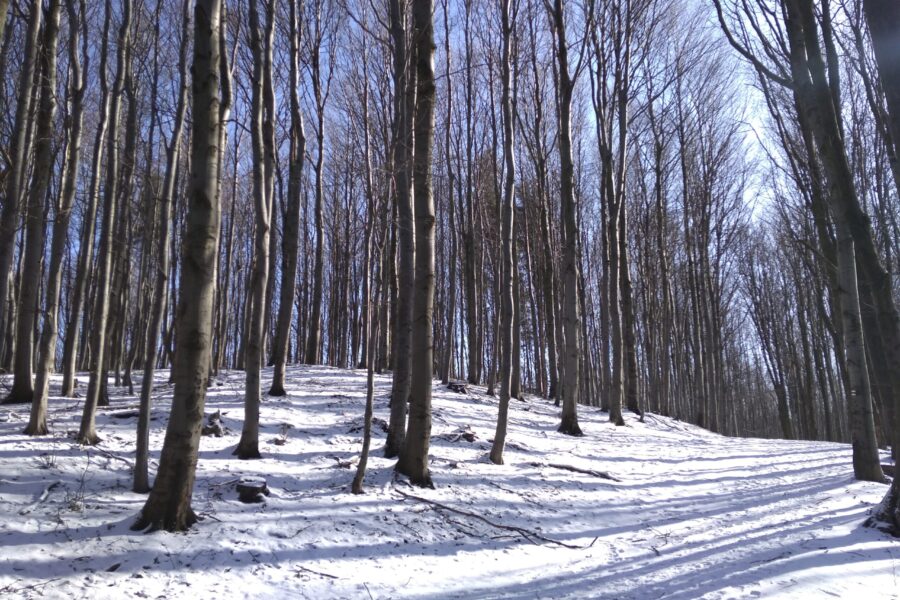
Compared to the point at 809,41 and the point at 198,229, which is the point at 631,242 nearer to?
the point at 809,41

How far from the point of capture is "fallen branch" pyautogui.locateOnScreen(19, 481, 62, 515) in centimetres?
422

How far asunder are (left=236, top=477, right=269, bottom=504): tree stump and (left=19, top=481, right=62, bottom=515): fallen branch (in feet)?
5.04

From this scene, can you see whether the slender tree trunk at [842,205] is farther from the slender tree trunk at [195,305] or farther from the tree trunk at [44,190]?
the tree trunk at [44,190]

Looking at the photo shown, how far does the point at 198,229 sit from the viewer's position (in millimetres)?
4426

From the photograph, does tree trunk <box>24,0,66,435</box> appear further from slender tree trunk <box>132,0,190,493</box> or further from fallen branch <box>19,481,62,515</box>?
slender tree trunk <box>132,0,190,493</box>

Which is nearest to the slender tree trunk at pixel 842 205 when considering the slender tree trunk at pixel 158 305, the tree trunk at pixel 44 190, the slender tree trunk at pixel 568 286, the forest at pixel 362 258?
the forest at pixel 362 258

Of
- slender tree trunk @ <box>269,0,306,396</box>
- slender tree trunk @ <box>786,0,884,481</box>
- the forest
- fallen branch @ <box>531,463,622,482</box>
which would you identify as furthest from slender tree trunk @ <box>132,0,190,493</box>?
slender tree trunk @ <box>786,0,884,481</box>

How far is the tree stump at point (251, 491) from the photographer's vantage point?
508cm

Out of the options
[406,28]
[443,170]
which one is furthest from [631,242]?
[406,28]

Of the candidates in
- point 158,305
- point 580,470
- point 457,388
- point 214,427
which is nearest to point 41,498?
point 158,305

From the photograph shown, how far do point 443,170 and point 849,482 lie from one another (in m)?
14.4

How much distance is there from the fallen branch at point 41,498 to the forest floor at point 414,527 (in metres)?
0.01

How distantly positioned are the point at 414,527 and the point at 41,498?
3.23m

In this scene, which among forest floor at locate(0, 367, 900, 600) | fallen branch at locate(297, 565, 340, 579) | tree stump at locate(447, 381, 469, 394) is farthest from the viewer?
tree stump at locate(447, 381, 469, 394)
